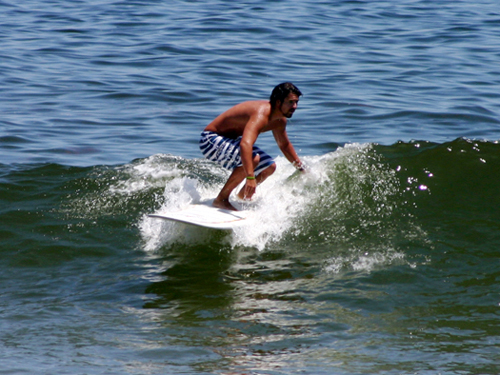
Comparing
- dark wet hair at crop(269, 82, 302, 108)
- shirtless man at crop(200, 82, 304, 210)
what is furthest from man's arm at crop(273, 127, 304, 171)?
dark wet hair at crop(269, 82, 302, 108)

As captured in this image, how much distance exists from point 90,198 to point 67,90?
6.70m

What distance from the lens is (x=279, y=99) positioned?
22.9ft

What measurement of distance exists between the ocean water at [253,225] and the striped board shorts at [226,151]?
54 cm

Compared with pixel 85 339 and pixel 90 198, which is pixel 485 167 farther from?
pixel 85 339

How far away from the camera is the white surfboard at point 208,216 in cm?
698

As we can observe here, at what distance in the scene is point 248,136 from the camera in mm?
6945

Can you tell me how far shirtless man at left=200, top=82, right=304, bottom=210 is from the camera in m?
6.95

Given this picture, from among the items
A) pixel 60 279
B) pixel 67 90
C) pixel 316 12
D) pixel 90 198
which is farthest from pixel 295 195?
pixel 316 12

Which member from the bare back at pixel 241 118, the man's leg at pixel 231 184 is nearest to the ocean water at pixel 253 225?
the man's leg at pixel 231 184

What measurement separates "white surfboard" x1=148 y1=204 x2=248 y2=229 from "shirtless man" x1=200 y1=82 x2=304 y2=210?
0.16 meters

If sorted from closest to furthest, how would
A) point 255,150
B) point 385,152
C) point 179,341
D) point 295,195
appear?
1. point 179,341
2. point 255,150
3. point 295,195
4. point 385,152

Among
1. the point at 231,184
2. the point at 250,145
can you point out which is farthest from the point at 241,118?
the point at 231,184

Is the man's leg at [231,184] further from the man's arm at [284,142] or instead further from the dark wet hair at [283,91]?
the dark wet hair at [283,91]

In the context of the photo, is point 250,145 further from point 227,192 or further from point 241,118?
point 227,192
